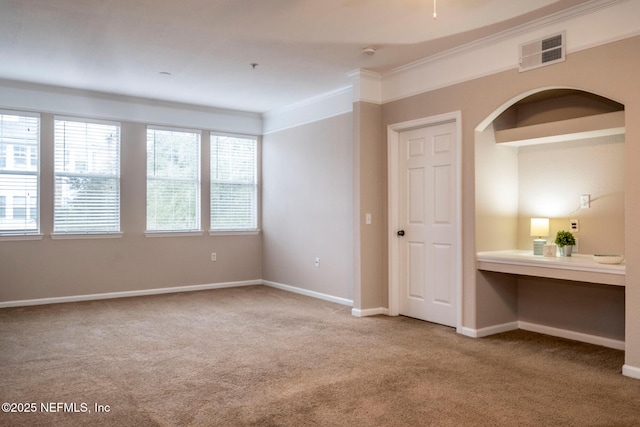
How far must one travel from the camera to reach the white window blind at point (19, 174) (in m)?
5.83

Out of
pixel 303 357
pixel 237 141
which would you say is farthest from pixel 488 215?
pixel 237 141

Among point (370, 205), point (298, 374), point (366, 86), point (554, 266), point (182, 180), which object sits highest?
point (366, 86)

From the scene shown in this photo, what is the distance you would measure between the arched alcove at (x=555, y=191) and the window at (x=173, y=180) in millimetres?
Result: 4349

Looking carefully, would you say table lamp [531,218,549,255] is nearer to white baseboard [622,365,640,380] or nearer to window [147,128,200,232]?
white baseboard [622,365,640,380]

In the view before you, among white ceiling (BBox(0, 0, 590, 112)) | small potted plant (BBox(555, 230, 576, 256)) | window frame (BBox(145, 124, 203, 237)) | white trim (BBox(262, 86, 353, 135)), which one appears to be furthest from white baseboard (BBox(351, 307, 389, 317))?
window frame (BBox(145, 124, 203, 237))

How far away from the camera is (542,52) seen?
13.0 feet

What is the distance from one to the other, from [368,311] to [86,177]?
4082 mm

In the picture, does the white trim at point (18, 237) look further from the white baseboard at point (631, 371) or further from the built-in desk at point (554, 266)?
the white baseboard at point (631, 371)

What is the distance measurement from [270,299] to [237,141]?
269 centimetres

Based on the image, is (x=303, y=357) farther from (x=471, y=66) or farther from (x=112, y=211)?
(x=112, y=211)

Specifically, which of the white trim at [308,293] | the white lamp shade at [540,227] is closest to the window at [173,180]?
the white trim at [308,293]

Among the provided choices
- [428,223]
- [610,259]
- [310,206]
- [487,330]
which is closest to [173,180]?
[310,206]

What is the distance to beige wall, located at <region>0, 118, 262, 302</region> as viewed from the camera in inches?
235

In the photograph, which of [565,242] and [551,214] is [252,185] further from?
[565,242]
